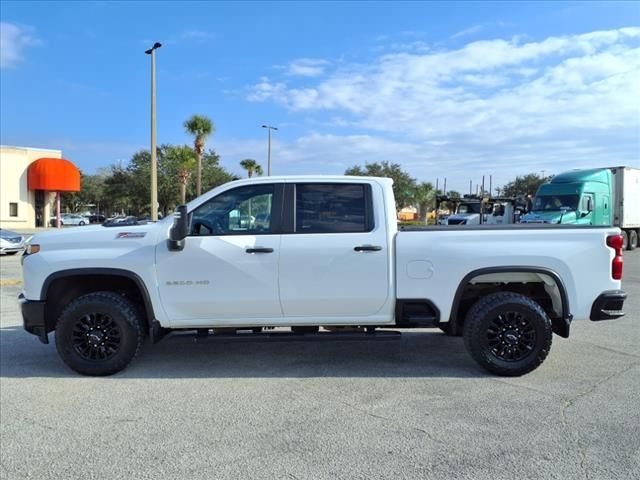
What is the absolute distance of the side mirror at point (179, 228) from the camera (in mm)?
5039

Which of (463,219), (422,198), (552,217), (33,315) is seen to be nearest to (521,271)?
(33,315)

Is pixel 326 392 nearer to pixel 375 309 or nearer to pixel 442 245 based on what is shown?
pixel 375 309

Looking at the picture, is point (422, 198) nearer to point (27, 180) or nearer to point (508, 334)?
point (27, 180)

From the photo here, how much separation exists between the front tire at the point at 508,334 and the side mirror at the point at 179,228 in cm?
286

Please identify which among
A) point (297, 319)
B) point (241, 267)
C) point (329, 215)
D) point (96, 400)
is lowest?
point (96, 400)

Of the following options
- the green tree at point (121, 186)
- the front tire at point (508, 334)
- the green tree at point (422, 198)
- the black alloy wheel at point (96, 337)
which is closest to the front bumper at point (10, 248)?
the black alloy wheel at point (96, 337)

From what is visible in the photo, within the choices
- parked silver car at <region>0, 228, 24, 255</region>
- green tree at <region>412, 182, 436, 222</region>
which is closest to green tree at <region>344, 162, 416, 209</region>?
green tree at <region>412, 182, 436, 222</region>

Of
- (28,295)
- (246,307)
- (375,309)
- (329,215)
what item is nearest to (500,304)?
(375,309)

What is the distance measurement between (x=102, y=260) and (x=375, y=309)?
2.68m

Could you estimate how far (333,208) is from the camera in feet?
17.6

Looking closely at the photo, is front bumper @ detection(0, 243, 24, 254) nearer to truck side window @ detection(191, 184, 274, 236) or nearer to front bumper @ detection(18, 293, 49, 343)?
front bumper @ detection(18, 293, 49, 343)

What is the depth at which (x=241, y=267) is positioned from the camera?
5.17m

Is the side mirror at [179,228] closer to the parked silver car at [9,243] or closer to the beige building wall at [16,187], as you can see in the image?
the parked silver car at [9,243]

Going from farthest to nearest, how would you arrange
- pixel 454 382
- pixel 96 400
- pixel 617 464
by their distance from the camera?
pixel 454 382 → pixel 96 400 → pixel 617 464
